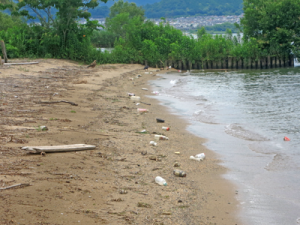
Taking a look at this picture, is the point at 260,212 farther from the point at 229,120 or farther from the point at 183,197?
the point at 229,120

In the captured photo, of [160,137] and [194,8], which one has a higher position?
[194,8]

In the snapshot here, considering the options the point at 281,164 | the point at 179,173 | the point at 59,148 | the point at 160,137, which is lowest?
the point at 281,164

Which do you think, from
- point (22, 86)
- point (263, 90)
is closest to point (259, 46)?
point (263, 90)

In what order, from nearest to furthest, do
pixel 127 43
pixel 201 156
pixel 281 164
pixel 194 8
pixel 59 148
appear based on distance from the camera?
pixel 59 148, pixel 281 164, pixel 201 156, pixel 127 43, pixel 194 8

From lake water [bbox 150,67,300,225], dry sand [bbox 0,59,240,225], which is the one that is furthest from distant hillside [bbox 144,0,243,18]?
dry sand [bbox 0,59,240,225]

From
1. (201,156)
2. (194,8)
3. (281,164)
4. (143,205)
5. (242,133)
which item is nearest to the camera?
(143,205)

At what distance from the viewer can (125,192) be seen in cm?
477

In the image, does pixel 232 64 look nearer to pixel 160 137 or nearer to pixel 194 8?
pixel 160 137

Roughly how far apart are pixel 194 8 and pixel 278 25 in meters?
139

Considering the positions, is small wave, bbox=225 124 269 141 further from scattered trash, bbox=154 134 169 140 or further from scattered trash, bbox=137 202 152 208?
scattered trash, bbox=137 202 152 208

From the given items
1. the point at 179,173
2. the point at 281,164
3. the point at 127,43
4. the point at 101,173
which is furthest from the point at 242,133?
the point at 127,43

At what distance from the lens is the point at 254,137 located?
353 inches

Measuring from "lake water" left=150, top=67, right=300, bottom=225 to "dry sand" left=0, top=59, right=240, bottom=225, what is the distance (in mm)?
356

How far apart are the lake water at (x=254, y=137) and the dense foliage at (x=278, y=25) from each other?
15.1 meters
